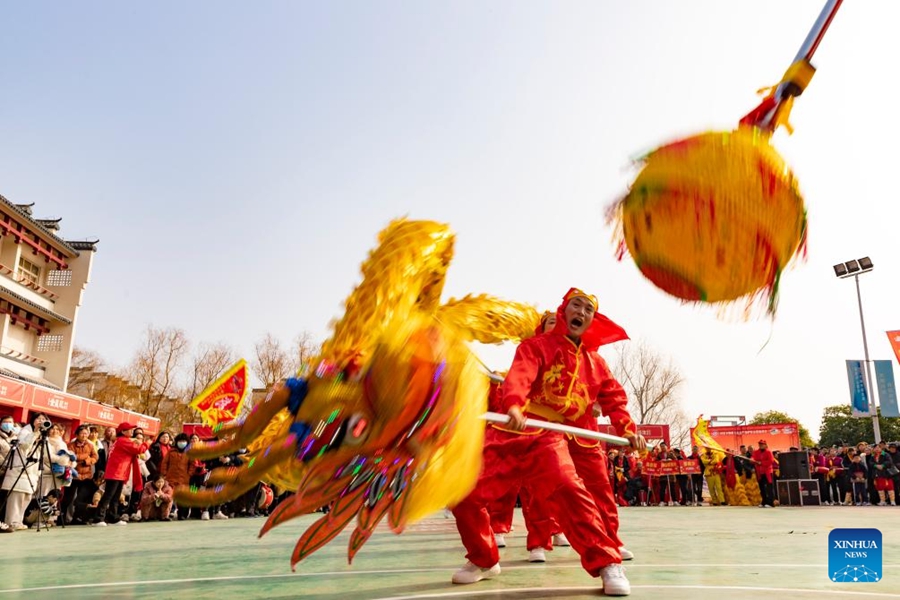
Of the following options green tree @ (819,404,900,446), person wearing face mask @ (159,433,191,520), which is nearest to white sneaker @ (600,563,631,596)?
person wearing face mask @ (159,433,191,520)

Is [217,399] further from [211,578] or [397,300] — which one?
[397,300]

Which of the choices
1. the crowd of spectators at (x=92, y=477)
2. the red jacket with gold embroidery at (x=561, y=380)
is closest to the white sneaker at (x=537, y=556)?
the red jacket with gold embroidery at (x=561, y=380)

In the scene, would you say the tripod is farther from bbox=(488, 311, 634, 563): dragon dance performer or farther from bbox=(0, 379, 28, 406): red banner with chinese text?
bbox=(0, 379, 28, 406): red banner with chinese text

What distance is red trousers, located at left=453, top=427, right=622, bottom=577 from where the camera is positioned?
340cm

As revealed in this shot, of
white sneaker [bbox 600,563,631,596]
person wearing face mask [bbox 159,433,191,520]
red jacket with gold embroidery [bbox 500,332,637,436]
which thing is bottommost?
white sneaker [bbox 600,563,631,596]

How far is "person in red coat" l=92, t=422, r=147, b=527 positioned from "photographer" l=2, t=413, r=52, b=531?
1.18 meters

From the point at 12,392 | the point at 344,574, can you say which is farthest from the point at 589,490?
the point at 12,392

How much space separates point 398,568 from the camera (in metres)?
4.39

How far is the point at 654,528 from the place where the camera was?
7.88m

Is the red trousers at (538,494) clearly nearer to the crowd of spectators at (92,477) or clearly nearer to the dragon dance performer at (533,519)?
the dragon dance performer at (533,519)

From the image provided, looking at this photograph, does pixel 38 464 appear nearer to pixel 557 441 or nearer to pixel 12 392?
pixel 557 441

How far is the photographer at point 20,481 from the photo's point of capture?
7699 mm

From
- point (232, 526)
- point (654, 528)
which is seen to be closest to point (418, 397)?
point (654, 528)

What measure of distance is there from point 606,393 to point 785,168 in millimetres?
2060
